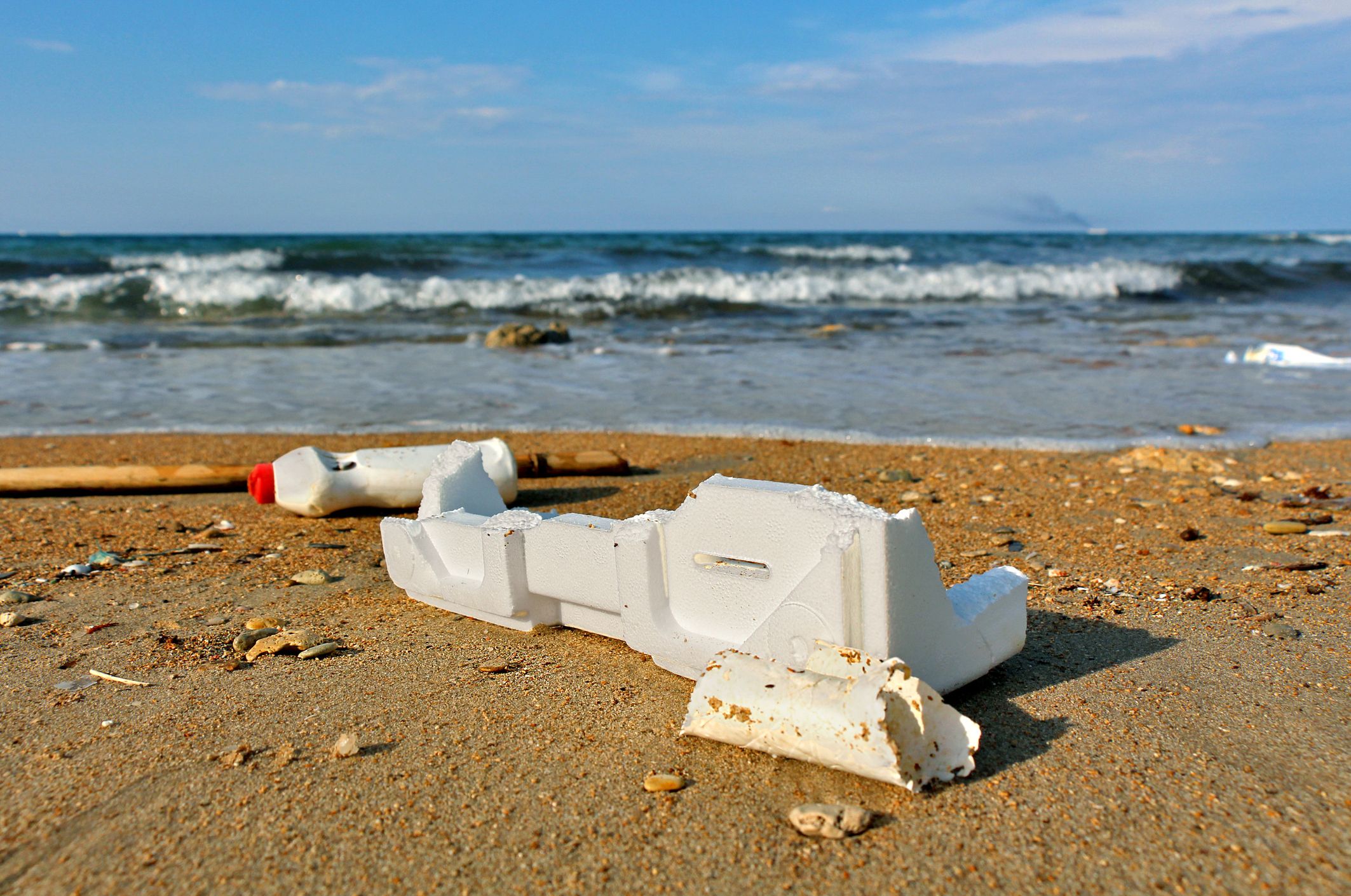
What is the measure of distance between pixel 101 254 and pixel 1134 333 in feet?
74.9

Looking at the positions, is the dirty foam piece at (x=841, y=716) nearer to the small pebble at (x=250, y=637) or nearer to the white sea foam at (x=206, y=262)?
the small pebble at (x=250, y=637)

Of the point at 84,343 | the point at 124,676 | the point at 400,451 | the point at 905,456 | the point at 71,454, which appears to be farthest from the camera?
the point at 84,343

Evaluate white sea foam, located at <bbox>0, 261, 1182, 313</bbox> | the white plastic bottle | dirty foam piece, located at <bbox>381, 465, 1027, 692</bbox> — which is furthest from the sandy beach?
white sea foam, located at <bbox>0, 261, 1182, 313</bbox>

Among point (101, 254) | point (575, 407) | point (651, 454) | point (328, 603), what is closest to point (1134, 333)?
point (575, 407)

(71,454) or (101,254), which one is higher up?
(101,254)

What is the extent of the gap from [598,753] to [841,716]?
20.3 inches

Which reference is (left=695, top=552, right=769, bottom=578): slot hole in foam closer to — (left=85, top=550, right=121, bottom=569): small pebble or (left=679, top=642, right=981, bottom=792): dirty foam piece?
(left=679, top=642, right=981, bottom=792): dirty foam piece

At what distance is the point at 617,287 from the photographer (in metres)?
17.6

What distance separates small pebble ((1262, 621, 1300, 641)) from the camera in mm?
2467

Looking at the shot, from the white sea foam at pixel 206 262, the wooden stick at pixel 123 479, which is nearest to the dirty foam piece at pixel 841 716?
the wooden stick at pixel 123 479

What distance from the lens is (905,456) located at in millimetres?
5016

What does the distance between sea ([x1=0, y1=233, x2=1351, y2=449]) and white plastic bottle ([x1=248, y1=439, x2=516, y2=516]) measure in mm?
2199

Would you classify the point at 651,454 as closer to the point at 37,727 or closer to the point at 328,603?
the point at 328,603

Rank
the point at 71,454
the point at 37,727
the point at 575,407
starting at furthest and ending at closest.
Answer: the point at 575,407 < the point at 71,454 < the point at 37,727
